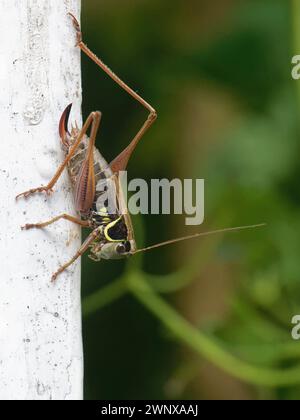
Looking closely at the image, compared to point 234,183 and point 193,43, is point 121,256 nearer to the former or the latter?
point 234,183

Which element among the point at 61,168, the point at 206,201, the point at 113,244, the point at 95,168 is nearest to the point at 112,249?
the point at 113,244

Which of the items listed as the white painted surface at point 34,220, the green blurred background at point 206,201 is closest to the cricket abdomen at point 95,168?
the white painted surface at point 34,220

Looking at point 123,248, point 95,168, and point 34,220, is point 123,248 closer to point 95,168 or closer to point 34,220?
point 95,168

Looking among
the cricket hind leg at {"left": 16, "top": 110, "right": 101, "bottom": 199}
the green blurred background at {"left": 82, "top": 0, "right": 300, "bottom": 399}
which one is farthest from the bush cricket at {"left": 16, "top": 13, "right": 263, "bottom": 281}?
the green blurred background at {"left": 82, "top": 0, "right": 300, "bottom": 399}

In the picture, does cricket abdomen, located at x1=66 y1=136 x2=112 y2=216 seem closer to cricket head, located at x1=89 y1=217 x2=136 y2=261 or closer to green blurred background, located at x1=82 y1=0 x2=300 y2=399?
cricket head, located at x1=89 y1=217 x2=136 y2=261
